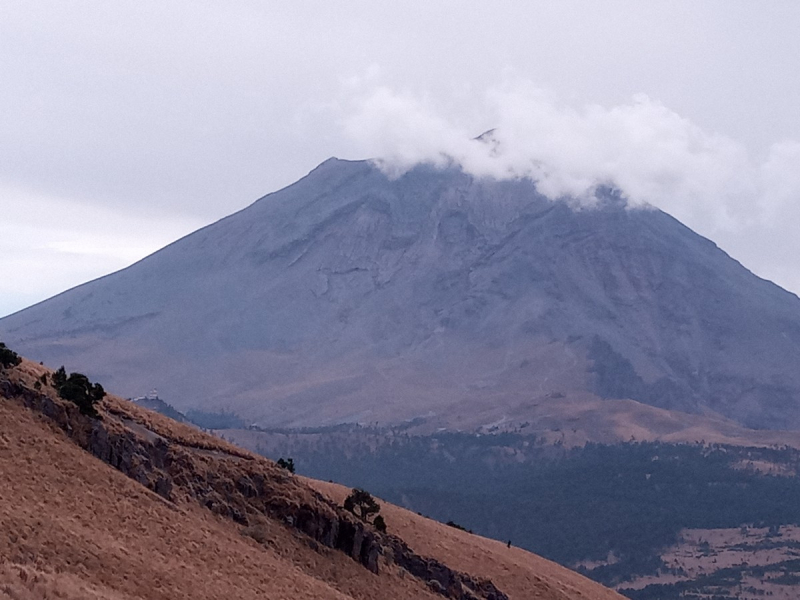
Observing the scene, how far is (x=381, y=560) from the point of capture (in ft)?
168

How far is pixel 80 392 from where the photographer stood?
1847 inches

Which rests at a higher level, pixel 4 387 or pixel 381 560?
pixel 4 387

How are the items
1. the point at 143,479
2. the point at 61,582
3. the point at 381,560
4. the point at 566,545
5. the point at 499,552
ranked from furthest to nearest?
the point at 566,545
the point at 499,552
the point at 381,560
the point at 143,479
the point at 61,582

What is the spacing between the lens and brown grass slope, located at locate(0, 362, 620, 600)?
3378cm

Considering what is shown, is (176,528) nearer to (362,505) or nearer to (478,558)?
(362,505)

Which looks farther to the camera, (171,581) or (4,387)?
(4,387)

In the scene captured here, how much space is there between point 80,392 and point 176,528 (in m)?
8.88

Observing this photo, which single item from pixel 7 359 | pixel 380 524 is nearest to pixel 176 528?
pixel 7 359

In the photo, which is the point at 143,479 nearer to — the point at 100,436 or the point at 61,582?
the point at 100,436

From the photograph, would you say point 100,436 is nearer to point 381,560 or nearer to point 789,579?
point 381,560

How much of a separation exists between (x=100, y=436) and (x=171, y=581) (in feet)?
37.4

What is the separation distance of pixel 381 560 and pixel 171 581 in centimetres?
1753

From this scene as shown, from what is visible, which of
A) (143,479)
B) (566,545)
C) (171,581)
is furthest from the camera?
(566,545)

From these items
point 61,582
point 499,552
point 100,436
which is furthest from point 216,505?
point 499,552
